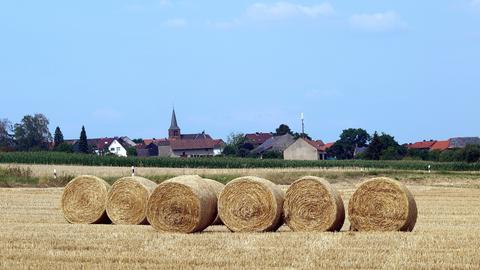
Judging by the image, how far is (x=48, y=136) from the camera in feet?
453

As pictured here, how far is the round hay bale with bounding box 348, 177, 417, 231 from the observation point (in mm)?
17406

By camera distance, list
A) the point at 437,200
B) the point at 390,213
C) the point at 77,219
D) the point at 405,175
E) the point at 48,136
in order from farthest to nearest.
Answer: the point at 48,136 < the point at 405,175 < the point at 437,200 < the point at 77,219 < the point at 390,213

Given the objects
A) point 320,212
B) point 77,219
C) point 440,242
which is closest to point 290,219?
point 320,212

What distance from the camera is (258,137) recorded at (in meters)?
153

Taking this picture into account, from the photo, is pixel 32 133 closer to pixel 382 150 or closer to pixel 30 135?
pixel 30 135

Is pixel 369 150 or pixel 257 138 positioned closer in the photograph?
pixel 369 150

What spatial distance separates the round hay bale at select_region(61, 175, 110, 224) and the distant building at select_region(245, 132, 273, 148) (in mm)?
123098

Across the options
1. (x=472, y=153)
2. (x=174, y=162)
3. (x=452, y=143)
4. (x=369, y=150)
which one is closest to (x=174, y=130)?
(x=452, y=143)

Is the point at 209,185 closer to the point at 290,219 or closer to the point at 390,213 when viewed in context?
the point at 290,219

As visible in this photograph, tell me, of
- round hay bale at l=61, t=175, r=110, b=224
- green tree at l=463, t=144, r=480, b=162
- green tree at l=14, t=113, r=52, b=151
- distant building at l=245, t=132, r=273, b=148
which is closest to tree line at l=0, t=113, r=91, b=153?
green tree at l=14, t=113, r=52, b=151

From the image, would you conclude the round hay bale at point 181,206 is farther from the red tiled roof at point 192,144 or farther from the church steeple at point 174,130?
the church steeple at point 174,130

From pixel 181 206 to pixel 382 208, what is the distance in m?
3.83

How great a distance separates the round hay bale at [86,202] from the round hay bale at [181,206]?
3.00 meters

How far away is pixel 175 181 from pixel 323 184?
2858mm
